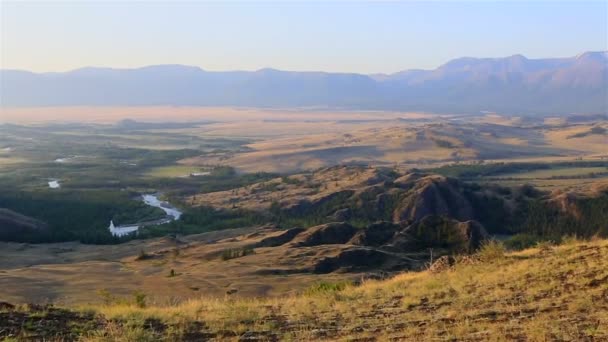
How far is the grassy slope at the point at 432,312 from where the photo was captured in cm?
1443

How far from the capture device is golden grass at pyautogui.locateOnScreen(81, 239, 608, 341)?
567 inches

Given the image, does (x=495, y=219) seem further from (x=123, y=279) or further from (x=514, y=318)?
(x=514, y=318)

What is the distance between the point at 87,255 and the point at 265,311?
5399 centimetres

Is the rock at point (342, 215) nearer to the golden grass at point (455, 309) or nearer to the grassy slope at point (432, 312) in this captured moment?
the golden grass at point (455, 309)

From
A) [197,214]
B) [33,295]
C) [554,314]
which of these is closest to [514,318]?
[554,314]

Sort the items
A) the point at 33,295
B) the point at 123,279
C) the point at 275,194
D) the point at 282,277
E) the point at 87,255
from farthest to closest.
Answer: the point at 275,194
the point at 87,255
the point at 123,279
the point at 282,277
the point at 33,295

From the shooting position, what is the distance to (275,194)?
11319 cm

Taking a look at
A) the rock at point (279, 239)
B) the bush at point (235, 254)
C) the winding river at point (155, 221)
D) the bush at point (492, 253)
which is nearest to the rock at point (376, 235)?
the rock at point (279, 239)

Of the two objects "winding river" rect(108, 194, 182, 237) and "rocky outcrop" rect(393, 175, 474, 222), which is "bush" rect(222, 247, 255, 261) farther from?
"winding river" rect(108, 194, 182, 237)

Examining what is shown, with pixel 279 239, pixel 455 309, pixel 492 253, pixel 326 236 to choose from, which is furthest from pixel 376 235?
pixel 455 309

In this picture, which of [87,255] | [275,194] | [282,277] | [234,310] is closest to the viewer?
[234,310]

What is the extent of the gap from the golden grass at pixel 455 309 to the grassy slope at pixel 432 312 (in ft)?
0.08

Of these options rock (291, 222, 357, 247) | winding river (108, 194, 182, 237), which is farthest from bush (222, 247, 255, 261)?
winding river (108, 194, 182, 237)

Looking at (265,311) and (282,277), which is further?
(282,277)
